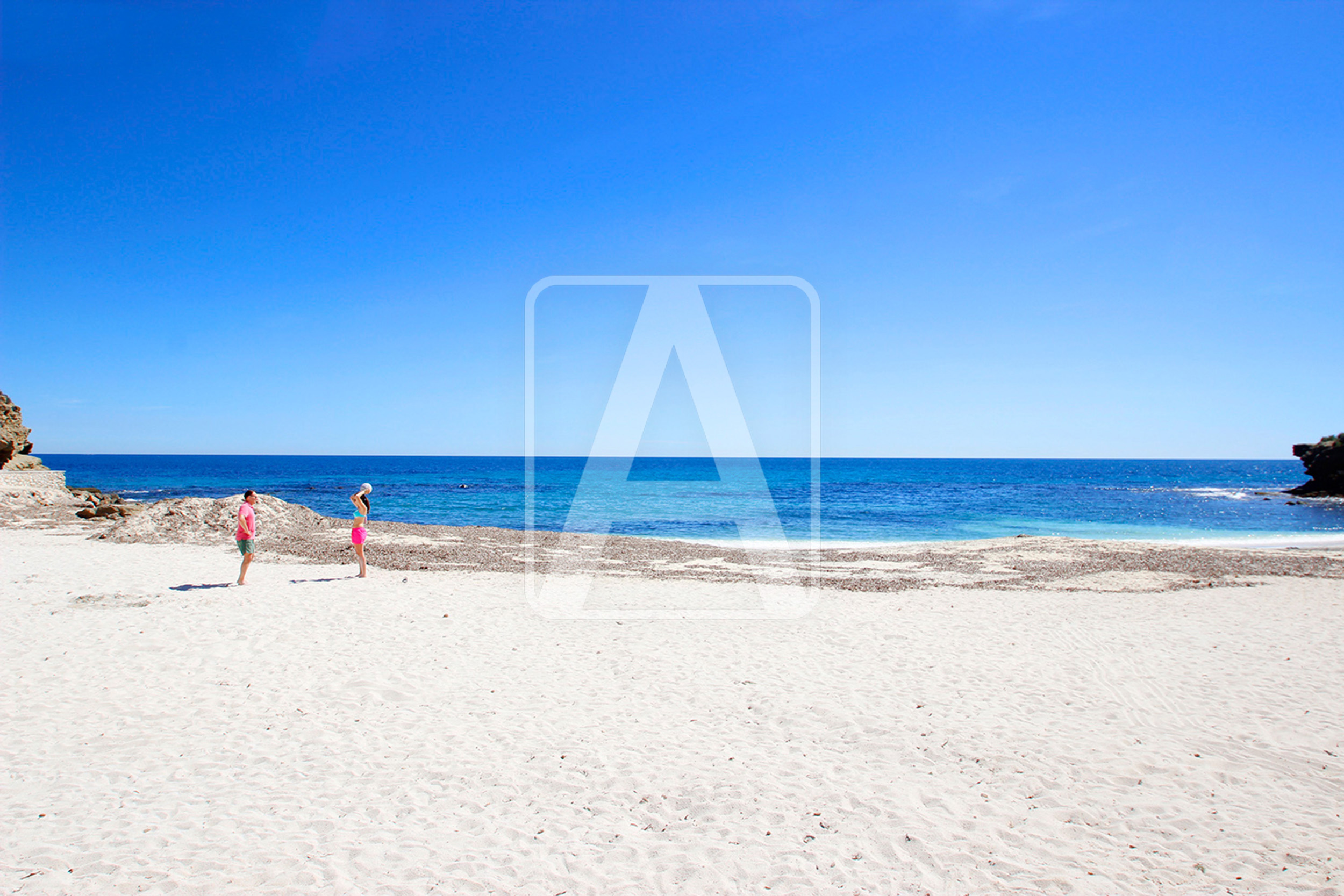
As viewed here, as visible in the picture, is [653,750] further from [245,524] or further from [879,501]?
[879,501]

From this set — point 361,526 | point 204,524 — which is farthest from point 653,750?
point 204,524

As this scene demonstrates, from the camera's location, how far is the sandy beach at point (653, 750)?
178 inches

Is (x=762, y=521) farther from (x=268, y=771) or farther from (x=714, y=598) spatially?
(x=268, y=771)

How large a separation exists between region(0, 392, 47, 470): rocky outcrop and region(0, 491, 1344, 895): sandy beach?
33136mm

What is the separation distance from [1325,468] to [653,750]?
76992 mm

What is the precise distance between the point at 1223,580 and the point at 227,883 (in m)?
20.9

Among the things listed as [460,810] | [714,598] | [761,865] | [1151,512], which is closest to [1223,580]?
[714,598]

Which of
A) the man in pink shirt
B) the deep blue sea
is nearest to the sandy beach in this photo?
the man in pink shirt

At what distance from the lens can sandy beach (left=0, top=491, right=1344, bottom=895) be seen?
451cm

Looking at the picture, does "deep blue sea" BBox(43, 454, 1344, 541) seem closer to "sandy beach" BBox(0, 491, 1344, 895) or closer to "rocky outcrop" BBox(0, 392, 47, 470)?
"rocky outcrop" BBox(0, 392, 47, 470)

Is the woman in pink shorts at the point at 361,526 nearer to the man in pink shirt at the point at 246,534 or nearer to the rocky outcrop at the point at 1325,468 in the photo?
the man in pink shirt at the point at 246,534

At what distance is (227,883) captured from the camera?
420 centimetres

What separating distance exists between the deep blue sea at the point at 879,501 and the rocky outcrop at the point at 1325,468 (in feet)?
7.95

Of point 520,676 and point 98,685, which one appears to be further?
point 520,676
